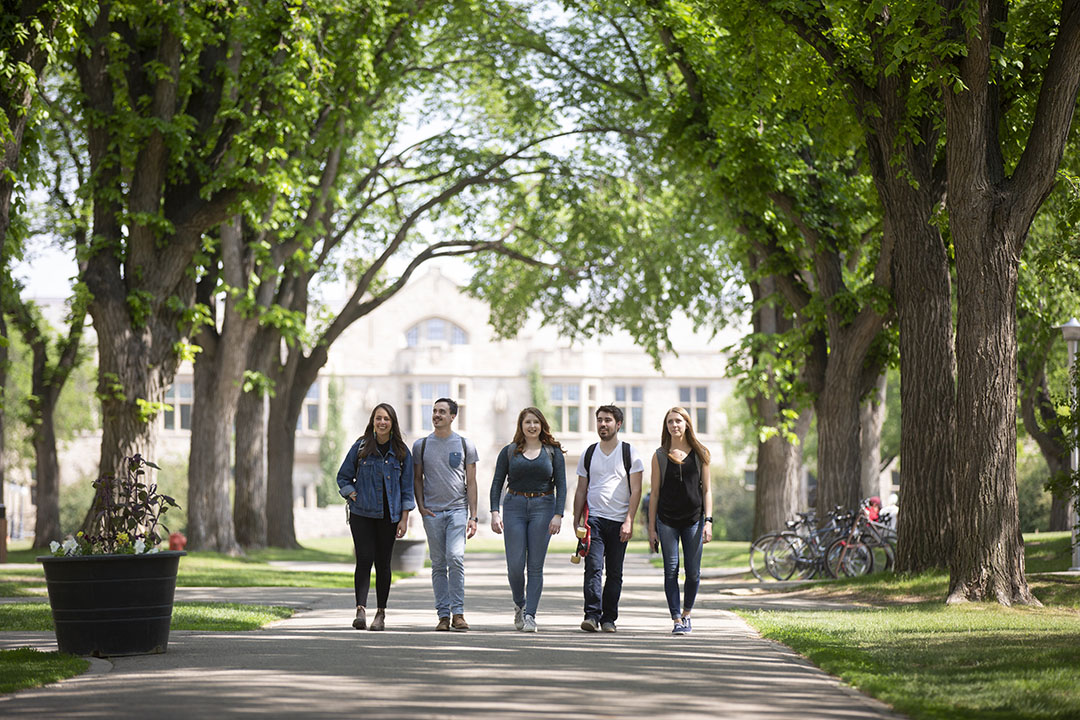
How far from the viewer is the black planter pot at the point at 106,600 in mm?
9180

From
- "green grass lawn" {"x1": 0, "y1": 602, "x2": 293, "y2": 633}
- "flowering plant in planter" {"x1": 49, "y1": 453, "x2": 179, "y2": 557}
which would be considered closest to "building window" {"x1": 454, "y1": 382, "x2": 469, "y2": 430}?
"green grass lawn" {"x1": 0, "y1": 602, "x2": 293, "y2": 633}

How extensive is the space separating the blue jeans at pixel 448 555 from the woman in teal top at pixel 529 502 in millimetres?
347

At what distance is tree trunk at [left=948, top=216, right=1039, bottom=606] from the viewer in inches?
533

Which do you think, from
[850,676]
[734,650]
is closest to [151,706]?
[850,676]

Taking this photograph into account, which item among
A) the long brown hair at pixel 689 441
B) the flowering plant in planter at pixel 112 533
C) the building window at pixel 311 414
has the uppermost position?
the building window at pixel 311 414

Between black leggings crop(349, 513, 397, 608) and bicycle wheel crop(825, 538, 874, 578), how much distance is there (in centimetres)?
986

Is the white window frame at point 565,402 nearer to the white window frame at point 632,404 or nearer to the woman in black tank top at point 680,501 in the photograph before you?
the white window frame at point 632,404

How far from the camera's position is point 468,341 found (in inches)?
2382

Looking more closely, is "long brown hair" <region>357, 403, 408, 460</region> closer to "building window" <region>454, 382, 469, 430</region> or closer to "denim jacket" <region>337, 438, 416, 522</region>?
"denim jacket" <region>337, 438, 416, 522</region>

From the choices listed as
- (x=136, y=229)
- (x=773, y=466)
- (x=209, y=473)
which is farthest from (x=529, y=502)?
(x=209, y=473)

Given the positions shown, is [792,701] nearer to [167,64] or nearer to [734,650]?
[734,650]

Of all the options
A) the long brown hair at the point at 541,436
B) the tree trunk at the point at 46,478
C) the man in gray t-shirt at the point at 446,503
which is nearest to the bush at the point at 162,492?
the tree trunk at the point at 46,478

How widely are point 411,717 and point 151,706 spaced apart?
1.35m

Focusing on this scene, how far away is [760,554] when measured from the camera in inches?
896
